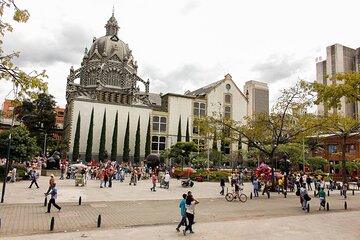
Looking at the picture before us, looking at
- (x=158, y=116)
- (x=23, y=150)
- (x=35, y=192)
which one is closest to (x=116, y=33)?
(x=158, y=116)

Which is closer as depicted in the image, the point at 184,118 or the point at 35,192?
the point at 35,192

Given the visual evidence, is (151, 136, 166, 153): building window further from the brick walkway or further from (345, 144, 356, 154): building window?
the brick walkway

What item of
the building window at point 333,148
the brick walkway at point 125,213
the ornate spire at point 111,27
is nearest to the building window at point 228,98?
the building window at point 333,148

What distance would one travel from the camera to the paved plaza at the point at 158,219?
11.1 metres

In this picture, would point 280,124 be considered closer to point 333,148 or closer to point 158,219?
point 158,219

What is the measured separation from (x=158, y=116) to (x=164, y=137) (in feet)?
16.8

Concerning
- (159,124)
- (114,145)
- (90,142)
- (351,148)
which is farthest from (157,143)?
(351,148)

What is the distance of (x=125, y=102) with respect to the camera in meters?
68.9

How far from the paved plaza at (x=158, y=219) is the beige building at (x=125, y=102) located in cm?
4235

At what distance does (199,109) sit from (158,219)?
196ft

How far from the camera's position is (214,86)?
2923 inches

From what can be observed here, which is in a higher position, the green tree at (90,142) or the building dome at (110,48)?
the building dome at (110,48)

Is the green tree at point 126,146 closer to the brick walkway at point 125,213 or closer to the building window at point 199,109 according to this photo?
the building window at point 199,109

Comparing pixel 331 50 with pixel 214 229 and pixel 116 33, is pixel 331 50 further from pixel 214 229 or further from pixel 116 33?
pixel 214 229
